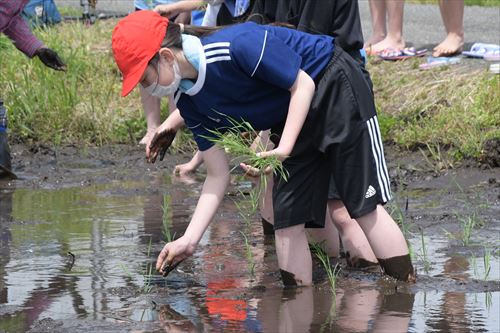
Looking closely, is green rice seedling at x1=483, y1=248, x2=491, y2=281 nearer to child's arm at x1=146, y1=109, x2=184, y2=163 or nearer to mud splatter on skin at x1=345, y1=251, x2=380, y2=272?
mud splatter on skin at x1=345, y1=251, x2=380, y2=272

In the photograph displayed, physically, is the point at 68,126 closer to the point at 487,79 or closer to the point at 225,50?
the point at 487,79

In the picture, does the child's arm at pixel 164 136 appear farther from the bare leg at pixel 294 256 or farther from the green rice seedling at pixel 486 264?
the green rice seedling at pixel 486 264

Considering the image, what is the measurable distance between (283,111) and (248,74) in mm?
290

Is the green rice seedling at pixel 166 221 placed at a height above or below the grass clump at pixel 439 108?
below

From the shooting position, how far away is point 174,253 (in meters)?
5.00

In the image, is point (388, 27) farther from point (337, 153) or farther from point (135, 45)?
point (135, 45)

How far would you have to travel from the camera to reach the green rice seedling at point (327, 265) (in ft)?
16.9

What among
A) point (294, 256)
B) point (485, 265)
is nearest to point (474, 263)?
point (485, 265)

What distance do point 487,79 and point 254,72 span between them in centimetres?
436

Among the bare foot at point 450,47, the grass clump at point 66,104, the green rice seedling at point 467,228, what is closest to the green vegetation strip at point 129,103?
the grass clump at point 66,104

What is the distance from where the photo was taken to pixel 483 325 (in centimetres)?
462

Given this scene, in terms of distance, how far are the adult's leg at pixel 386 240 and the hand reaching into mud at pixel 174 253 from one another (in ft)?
2.43

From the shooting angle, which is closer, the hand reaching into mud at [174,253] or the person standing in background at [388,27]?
the hand reaching into mud at [174,253]

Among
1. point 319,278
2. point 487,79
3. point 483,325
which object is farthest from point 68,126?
point 483,325
